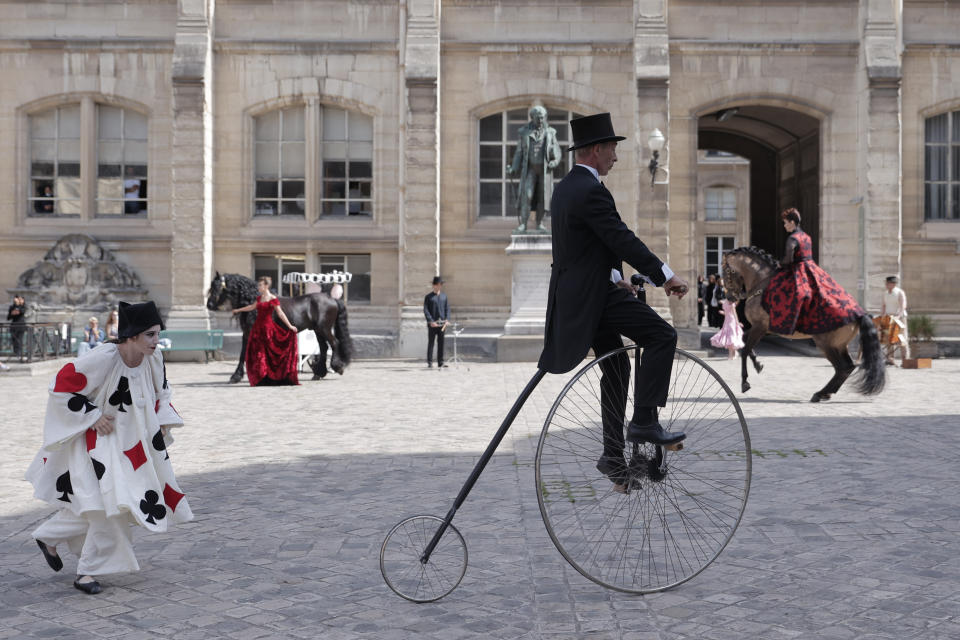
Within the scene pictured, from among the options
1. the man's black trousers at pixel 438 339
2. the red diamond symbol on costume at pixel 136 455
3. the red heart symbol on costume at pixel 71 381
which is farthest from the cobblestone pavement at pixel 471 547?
the man's black trousers at pixel 438 339

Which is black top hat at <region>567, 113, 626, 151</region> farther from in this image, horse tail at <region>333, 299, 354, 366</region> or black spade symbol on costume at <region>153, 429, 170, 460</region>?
horse tail at <region>333, 299, 354, 366</region>

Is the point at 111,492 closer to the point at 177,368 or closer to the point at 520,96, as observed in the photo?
the point at 177,368

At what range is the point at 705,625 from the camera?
4.50m

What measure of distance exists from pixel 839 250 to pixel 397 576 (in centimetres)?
2056

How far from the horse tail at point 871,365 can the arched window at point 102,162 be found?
1651cm

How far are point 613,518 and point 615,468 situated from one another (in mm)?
919

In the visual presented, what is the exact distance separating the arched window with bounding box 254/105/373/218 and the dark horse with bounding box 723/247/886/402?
1166 cm

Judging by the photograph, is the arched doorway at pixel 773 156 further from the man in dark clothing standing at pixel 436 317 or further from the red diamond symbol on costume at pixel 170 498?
the red diamond symbol on costume at pixel 170 498

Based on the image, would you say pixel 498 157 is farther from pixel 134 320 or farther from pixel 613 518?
pixel 134 320

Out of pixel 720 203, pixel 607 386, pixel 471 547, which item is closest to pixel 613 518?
pixel 471 547

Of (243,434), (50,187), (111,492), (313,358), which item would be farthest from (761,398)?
(50,187)

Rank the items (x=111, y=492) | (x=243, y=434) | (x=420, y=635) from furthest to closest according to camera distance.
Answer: (x=243, y=434), (x=111, y=492), (x=420, y=635)

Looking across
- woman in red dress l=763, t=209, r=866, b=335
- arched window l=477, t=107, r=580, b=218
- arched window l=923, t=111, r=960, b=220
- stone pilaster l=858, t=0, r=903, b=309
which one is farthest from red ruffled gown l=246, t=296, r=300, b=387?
arched window l=923, t=111, r=960, b=220

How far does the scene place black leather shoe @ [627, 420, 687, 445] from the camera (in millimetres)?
4957
